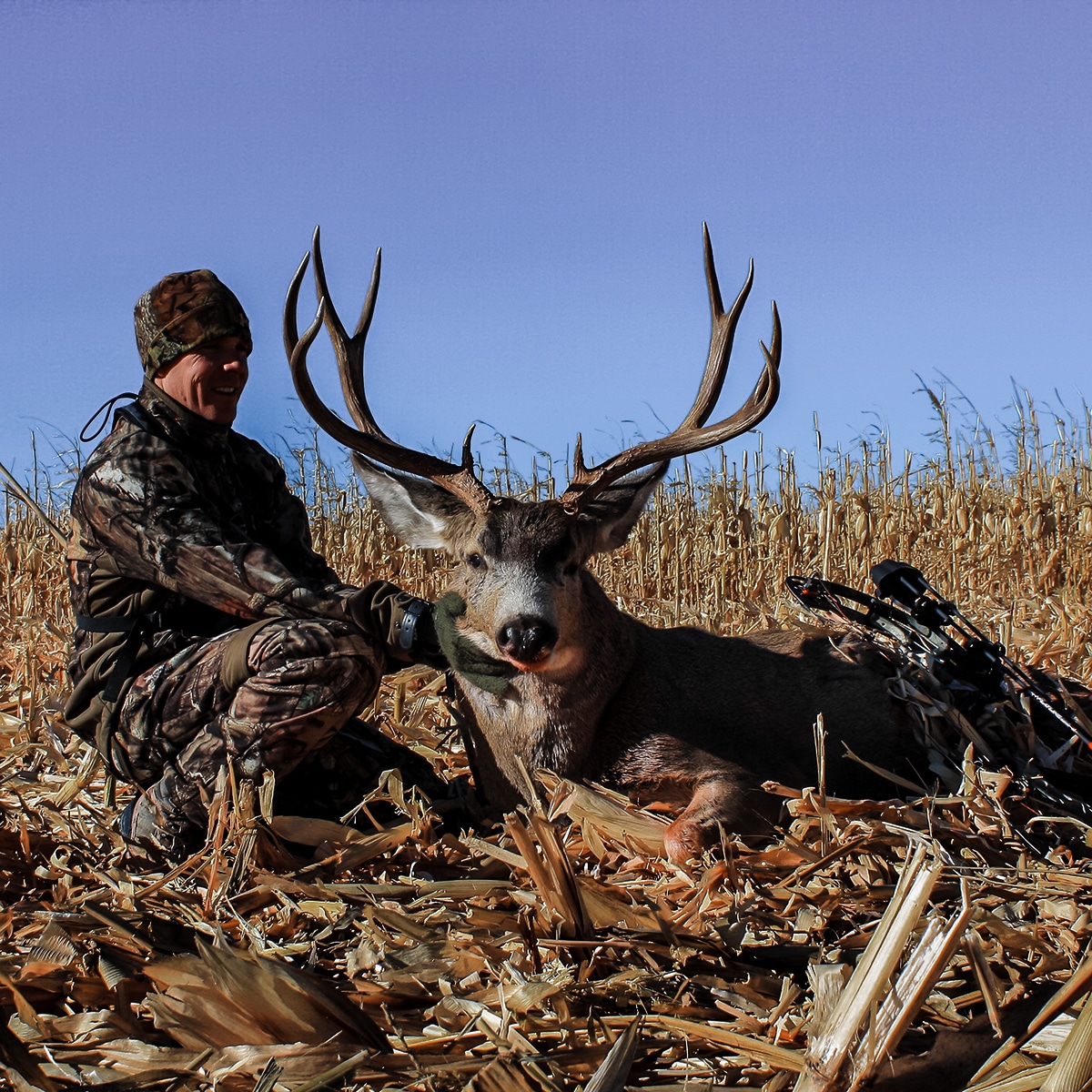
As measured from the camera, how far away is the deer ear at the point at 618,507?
4777 millimetres

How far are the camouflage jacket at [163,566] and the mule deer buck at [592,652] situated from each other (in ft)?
1.55

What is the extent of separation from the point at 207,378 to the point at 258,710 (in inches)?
58.7

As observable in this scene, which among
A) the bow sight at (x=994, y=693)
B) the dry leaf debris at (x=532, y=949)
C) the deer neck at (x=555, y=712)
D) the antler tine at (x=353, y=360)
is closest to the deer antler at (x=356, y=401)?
the antler tine at (x=353, y=360)

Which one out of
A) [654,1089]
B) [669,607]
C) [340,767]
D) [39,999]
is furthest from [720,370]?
[669,607]

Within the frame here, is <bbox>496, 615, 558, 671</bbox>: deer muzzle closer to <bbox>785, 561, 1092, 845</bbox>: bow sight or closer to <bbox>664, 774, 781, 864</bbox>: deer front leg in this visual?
<bbox>664, 774, 781, 864</bbox>: deer front leg

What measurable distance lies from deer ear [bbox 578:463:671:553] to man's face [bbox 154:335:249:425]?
1.61 meters

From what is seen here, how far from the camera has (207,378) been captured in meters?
4.86

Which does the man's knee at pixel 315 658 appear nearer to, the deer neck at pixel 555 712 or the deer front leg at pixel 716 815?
the deer neck at pixel 555 712

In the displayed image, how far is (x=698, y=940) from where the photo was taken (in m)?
3.07

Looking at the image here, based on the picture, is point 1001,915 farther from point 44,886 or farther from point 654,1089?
point 44,886

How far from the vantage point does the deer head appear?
14.4 ft

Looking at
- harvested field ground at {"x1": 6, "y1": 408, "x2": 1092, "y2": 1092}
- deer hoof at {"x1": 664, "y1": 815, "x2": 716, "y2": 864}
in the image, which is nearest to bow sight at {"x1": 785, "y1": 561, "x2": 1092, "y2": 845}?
harvested field ground at {"x1": 6, "y1": 408, "x2": 1092, "y2": 1092}

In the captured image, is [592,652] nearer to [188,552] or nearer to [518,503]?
[518,503]

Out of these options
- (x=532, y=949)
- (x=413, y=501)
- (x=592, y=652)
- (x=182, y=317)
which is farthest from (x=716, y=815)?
(x=182, y=317)
